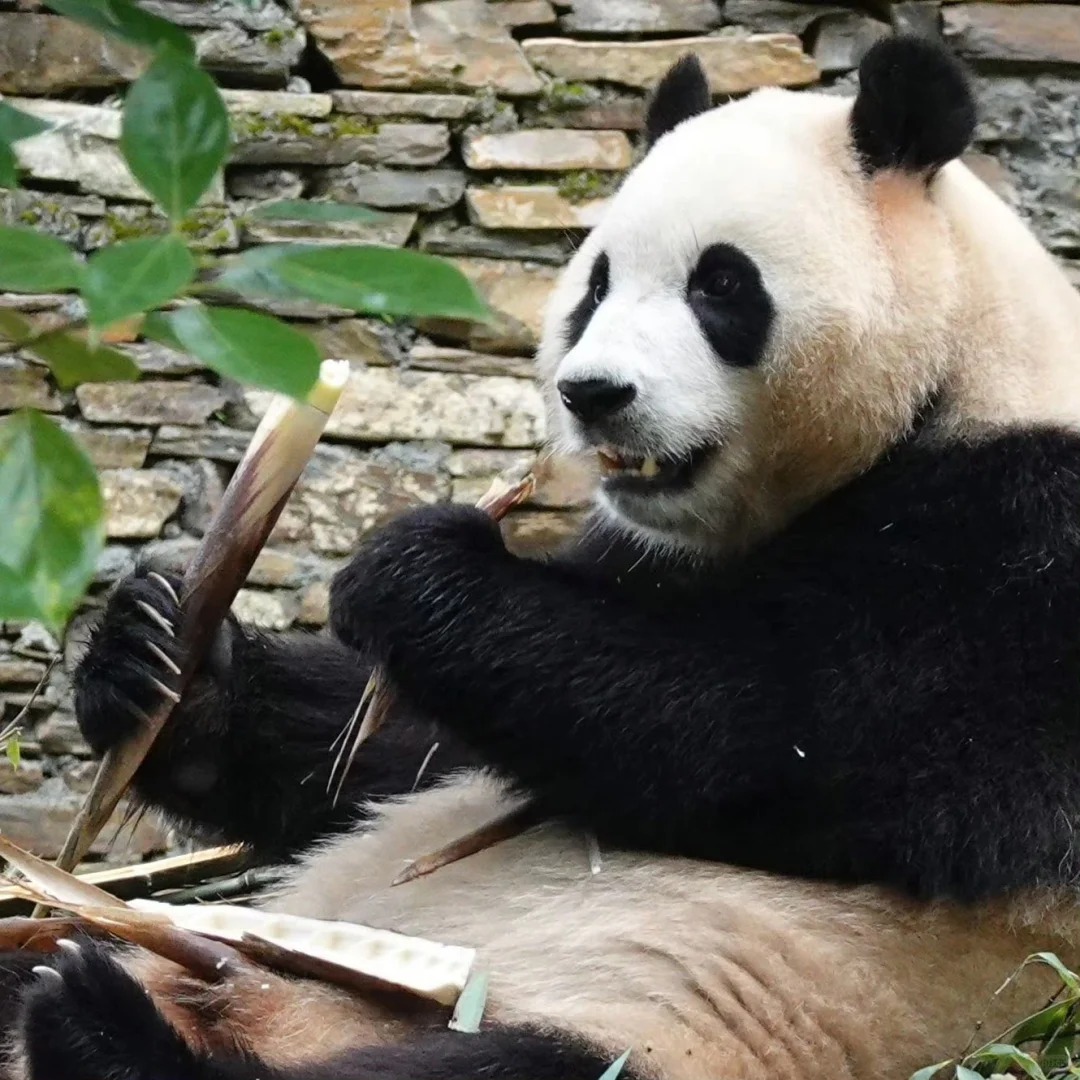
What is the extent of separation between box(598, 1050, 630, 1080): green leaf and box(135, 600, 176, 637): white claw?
3.12 feet

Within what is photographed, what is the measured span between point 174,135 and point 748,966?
5.07 feet

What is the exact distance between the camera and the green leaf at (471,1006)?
1850 mm

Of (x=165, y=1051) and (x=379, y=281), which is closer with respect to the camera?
(x=379, y=281)

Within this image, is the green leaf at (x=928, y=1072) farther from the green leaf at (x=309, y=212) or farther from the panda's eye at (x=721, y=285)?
the green leaf at (x=309, y=212)

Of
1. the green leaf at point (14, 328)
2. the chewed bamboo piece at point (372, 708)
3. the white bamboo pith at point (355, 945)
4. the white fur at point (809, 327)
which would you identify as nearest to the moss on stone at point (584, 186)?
the chewed bamboo piece at point (372, 708)

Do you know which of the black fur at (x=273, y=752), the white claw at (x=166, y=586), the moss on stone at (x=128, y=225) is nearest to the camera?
the white claw at (x=166, y=586)

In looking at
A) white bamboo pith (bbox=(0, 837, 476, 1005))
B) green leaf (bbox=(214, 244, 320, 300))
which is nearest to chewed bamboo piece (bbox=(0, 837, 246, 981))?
white bamboo pith (bbox=(0, 837, 476, 1005))

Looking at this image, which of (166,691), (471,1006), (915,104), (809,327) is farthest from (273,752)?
(915,104)

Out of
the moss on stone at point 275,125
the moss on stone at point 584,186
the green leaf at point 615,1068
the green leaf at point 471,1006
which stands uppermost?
the moss on stone at point 275,125

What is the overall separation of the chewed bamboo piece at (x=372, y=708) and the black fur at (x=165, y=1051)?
0.58 metres

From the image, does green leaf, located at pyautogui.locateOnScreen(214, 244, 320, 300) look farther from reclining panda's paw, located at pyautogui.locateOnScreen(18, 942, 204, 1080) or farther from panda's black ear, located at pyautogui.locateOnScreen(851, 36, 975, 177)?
panda's black ear, located at pyautogui.locateOnScreen(851, 36, 975, 177)

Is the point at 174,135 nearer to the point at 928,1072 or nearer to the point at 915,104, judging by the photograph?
the point at 928,1072

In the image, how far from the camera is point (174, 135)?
0.71 m

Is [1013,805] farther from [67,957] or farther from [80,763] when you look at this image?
[80,763]
